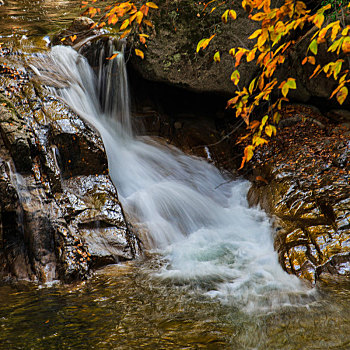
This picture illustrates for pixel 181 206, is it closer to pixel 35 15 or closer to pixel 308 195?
pixel 308 195

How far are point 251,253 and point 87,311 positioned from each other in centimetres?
241

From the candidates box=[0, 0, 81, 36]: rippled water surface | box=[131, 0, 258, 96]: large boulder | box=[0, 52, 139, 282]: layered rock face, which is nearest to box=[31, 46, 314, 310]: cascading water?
box=[0, 52, 139, 282]: layered rock face

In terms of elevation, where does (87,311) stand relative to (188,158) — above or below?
below

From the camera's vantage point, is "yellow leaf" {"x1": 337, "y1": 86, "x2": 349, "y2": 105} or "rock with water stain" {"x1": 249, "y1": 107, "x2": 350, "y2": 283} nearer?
"yellow leaf" {"x1": 337, "y1": 86, "x2": 349, "y2": 105}

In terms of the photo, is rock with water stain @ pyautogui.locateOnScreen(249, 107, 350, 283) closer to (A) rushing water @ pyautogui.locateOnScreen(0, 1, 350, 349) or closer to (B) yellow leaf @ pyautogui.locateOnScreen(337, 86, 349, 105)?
(A) rushing water @ pyautogui.locateOnScreen(0, 1, 350, 349)

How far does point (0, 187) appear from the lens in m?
4.50

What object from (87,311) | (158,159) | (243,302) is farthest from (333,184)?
(87,311)

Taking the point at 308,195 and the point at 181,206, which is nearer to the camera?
the point at 308,195

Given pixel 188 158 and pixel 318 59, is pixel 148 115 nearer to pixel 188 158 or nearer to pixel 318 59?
pixel 188 158

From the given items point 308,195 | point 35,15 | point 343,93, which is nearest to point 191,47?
point 308,195

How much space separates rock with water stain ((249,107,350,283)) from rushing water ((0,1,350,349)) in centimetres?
27

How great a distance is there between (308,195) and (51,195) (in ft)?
12.5

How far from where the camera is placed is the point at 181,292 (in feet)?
12.8

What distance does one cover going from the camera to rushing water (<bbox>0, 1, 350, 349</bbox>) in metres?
3.07
